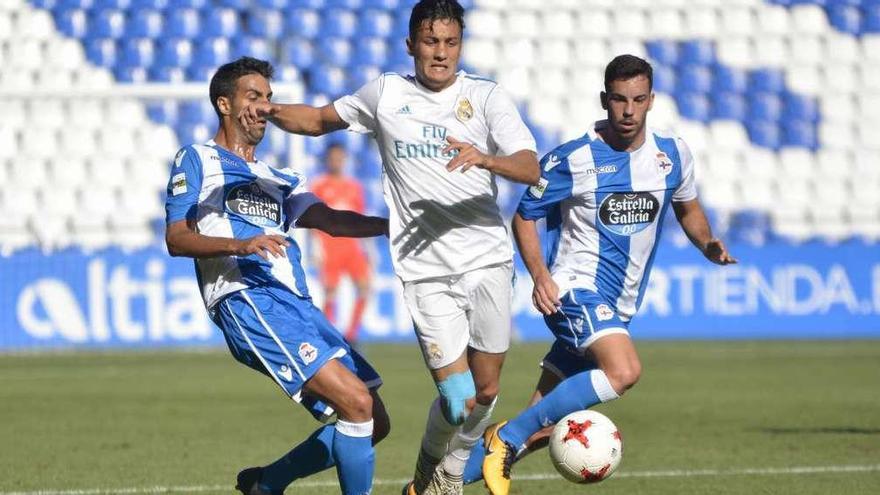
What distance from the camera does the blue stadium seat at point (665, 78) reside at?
66.0 feet

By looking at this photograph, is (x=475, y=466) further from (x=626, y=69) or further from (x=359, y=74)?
(x=359, y=74)

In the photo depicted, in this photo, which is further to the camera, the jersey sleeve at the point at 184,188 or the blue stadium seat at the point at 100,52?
the blue stadium seat at the point at 100,52

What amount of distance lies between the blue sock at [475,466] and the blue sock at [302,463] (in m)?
0.81

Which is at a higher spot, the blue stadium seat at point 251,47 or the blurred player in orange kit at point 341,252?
the blue stadium seat at point 251,47

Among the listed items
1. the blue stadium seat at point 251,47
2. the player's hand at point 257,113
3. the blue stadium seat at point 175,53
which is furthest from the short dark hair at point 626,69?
the blue stadium seat at point 175,53

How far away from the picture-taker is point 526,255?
6473mm

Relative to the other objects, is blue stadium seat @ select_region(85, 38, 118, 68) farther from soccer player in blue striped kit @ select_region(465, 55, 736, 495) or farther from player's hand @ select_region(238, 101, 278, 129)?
player's hand @ select_region(238, 101, 278, 129)

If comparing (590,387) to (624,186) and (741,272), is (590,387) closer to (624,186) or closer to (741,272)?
(624,186)

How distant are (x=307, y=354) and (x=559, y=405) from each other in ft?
4.22

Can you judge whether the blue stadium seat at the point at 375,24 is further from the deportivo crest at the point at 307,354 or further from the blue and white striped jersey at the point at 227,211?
the deportivo crest at the point at 307,354

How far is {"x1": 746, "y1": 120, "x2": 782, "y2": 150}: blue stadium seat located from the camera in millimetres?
19953

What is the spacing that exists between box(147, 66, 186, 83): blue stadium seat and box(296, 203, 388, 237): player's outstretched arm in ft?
43.6

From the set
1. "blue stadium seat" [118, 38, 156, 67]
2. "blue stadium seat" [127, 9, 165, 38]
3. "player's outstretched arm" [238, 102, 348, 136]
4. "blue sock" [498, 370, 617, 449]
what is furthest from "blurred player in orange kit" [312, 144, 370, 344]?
"player's outstretched arm" [238, 102, 348, 136]

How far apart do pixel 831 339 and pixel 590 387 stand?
39.1ft
